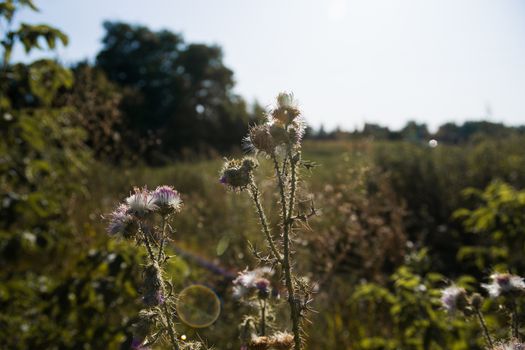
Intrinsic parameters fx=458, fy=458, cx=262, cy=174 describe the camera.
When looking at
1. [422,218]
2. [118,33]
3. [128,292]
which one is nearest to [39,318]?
[128,292]

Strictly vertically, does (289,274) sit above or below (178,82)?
below

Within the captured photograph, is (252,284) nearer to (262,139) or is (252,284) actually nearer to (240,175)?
(240,175)

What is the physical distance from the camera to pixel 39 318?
2.39 metres

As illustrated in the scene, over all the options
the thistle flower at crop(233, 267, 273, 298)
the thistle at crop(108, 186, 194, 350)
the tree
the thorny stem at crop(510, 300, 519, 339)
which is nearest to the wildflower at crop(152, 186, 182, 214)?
the thistle at crop(108, 186, 194, 350)

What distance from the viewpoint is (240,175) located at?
3.63ft

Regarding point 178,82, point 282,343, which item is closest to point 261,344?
point 282,343

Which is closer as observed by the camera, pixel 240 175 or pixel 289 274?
pixel 289 274

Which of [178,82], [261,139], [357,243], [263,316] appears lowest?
[357,243]

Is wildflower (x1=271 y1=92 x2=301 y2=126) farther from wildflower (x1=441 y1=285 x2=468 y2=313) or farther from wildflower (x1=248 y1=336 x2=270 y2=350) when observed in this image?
wildflower (x1=441 y1=285 x2=468 y2=313)

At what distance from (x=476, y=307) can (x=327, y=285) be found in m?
3.03

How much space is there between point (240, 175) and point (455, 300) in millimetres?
693

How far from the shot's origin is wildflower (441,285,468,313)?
48.5 inches

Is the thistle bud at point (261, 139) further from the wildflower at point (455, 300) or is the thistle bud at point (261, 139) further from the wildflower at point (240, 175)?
the wildflower at point (455, 300)

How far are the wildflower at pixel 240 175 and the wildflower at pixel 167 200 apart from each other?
0.46 feet
